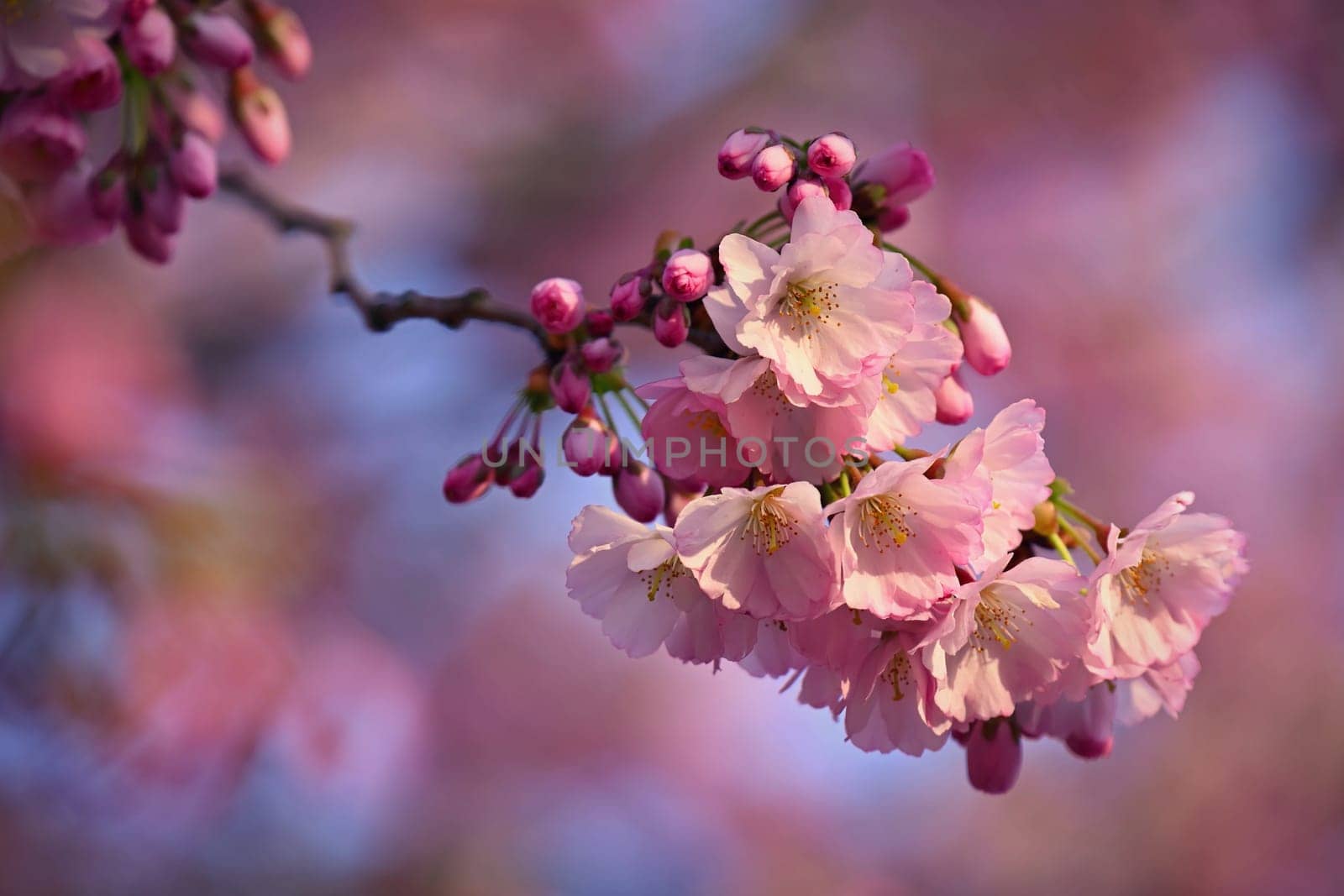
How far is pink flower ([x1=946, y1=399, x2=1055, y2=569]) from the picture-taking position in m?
0.44

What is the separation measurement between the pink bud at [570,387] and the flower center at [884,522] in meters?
0.16

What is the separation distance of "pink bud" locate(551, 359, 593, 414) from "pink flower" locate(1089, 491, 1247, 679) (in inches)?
10.7

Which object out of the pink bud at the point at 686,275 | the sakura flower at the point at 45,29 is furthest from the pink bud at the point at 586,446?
the sakura flower at the point at 45,29

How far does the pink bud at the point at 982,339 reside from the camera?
1.65 ft

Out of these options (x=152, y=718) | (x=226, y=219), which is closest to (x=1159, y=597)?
(x=152, y=718)

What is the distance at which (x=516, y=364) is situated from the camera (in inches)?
64.3

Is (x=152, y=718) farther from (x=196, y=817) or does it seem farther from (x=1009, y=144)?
(x=1009, y=144)

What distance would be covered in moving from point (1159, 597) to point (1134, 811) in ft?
5.02

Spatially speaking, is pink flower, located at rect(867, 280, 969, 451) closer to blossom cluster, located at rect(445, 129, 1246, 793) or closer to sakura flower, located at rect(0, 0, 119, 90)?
blossom cluster, located at rect(445, 129, 1246, 793)

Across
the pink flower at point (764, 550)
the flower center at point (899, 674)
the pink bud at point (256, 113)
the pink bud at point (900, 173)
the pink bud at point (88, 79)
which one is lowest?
the flower center at point (899, 674)

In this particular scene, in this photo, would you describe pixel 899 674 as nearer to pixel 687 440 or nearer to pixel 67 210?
pixel 687 440

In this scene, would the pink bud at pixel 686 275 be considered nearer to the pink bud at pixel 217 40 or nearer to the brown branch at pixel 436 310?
the brown branch at pixel 436 310

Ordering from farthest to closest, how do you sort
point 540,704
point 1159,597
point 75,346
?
point 540,704 < point 75,346 < point 1159,597

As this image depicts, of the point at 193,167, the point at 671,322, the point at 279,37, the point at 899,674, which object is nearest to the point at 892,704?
the point at 899,674
